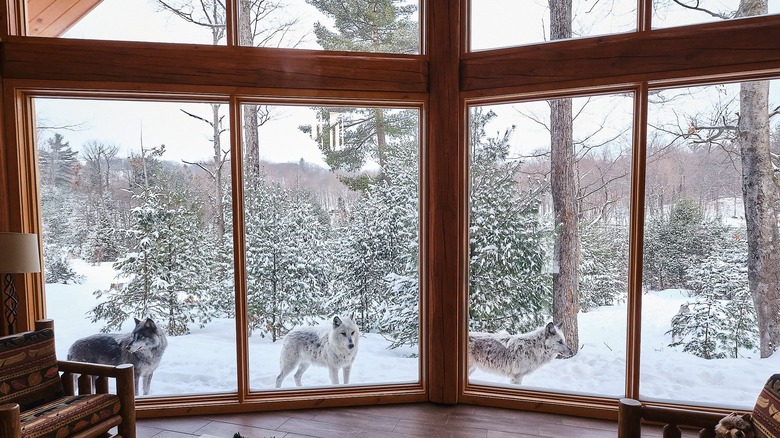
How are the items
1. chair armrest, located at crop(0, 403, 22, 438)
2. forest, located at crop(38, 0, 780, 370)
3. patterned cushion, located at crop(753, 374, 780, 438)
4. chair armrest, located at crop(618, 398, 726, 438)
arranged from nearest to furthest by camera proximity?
1. patterned cushion, located at crop(753, 374, 780, 438)
2. chair armrest, located at crop(618, 398, 726, 438)
3. chair armrest, located at crop(0, 403, 22, 438)
4. forest, located at crop(38, 0, 780, 370)

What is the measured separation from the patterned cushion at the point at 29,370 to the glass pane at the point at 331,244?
4.19 ft

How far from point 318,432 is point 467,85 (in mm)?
2927

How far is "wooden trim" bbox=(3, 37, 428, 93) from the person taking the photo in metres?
3.06

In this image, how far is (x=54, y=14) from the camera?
3176 millimetres

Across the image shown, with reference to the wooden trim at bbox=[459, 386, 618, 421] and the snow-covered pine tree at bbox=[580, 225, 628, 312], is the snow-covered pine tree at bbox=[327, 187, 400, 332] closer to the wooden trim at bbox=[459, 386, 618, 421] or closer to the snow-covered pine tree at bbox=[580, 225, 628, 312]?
the wooden trim at bbox=[459, 386, 618, 421]

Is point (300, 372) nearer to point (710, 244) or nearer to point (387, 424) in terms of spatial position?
point (387, 424)

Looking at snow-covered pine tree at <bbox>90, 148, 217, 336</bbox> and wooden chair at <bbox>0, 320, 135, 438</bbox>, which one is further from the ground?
snow-covered pine tree at <bbox>90, 148, 217, 336</bbox>

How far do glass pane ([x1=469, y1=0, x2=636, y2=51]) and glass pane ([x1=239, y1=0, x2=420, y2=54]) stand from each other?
536 mm

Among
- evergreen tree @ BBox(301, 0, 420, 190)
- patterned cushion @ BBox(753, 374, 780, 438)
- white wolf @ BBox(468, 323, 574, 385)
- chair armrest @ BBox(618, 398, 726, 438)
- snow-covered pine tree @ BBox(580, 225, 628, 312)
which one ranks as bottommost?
white wolf @ BBox(468, 323, 574, 385)

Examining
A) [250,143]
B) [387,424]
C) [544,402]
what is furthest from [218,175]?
[544,402]

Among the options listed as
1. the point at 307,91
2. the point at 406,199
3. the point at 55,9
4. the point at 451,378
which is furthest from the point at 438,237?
the point at 55,9

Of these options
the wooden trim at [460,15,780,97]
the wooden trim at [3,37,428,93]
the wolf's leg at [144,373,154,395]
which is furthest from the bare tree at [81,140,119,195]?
the wooden trim at [460,15,780,97]

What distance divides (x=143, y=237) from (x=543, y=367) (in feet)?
11.3

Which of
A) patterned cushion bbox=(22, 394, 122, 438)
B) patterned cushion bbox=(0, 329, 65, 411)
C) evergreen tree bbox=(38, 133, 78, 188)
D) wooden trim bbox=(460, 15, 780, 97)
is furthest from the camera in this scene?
evergreen tree bbox=(38, 133, 78, 188)
